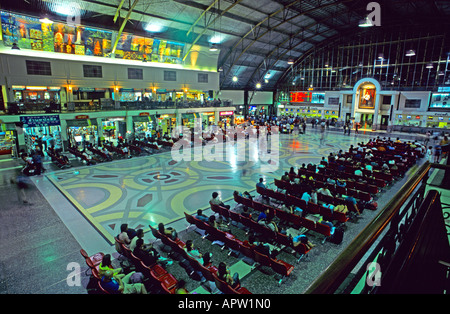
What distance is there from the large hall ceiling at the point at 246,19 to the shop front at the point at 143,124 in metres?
8.86

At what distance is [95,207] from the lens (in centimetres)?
1152

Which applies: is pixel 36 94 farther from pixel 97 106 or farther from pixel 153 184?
pixel 153 184

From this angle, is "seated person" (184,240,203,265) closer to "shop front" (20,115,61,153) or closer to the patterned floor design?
the patterned floor design

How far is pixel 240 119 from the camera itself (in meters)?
45.3

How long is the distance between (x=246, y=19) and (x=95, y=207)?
1123 inches

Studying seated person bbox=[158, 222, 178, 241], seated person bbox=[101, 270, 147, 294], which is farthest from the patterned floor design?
seated person bbox=[101, 270, 147, 294]

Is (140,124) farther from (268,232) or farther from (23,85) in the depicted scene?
(268,232)

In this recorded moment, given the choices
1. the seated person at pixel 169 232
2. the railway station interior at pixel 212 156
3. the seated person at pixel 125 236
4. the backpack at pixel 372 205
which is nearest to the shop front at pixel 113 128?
the railway station interior at pixel 212 156

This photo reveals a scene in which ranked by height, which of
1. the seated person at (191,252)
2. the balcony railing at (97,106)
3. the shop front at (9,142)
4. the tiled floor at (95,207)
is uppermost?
the balcony railing at (97,106)

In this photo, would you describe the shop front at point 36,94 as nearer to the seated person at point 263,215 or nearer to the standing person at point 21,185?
the standing person at point 21,185

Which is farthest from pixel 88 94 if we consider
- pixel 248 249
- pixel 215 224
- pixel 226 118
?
pixel 248 249

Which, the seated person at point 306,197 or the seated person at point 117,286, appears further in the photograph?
the seated person at point 306,197

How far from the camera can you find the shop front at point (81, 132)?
23.6 metres

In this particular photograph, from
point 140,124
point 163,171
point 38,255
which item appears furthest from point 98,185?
point 140,124
